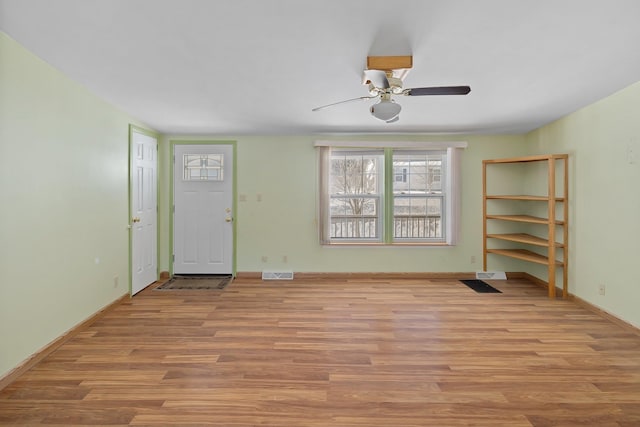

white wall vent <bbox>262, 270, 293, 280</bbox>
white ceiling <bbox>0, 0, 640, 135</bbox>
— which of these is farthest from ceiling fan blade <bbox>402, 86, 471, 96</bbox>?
white wall vent <bbox>262, 270, 293, 280</bbox>

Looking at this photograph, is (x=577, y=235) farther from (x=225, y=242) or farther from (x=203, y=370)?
(x=225, y=242)

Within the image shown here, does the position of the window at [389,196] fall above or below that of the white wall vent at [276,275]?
above

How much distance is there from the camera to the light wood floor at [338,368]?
1.96 m

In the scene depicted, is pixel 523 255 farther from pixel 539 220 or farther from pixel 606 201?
pixel 606 201

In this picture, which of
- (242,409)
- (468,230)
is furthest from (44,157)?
(468,230)

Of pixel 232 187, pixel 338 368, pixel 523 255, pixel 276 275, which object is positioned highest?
pixel 232 187

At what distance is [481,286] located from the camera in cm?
468

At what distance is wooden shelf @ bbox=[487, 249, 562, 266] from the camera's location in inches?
Result: 169

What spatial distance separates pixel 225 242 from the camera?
5.14 meters

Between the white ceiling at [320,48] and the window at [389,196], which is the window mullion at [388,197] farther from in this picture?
the white ceiling at [320,48]

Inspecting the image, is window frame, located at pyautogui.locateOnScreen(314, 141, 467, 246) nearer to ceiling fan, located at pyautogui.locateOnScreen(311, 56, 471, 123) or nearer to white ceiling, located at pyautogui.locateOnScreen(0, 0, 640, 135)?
white ceiling, located at pyautogui.locateOnScreen(0, 0, 640, 135)

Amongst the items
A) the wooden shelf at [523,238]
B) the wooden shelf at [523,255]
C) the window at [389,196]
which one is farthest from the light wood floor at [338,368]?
the window at [389,196]

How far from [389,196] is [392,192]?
78 millimetres

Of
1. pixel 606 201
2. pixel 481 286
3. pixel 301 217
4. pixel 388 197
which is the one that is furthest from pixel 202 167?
pixel 606 201
